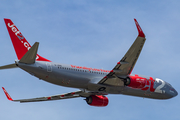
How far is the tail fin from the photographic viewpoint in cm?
3612

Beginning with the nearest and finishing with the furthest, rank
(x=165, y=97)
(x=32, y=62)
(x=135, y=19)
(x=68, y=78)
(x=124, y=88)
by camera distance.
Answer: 1. (x=135, y=19)
2. (x=32, y=62)
3. (x=68, y=78)
4. (x=124, y=88)
5. (x=165, y=97)

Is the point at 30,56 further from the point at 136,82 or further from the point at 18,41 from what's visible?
the point at 136,82

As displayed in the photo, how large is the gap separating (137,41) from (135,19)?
2.51 metres

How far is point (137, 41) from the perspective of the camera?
32219 mm

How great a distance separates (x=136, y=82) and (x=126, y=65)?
132 inches

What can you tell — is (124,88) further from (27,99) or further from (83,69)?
(27,99)

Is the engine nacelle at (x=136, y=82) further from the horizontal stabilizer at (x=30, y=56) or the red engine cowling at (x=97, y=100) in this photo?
the horizontal stabilizer at (x=30, y=56)

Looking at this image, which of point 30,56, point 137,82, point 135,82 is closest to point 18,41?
point 30,56

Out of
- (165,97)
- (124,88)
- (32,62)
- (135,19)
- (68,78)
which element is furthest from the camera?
(165,97)

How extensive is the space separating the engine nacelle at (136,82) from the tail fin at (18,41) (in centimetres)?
949

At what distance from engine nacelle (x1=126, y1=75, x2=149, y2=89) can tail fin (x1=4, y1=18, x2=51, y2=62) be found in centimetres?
949

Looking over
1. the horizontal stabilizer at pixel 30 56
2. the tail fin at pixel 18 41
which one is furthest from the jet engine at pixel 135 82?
the horizontal stabilizer at pixel 30 56

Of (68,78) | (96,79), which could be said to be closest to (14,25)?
(68,78)

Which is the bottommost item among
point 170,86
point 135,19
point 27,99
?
point 27,99
